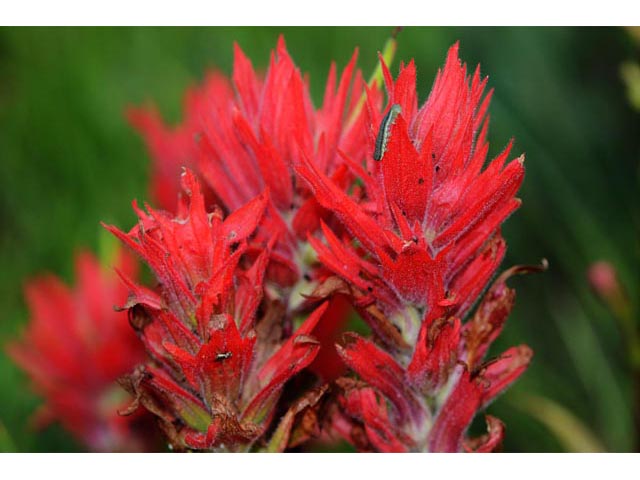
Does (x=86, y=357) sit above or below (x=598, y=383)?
above

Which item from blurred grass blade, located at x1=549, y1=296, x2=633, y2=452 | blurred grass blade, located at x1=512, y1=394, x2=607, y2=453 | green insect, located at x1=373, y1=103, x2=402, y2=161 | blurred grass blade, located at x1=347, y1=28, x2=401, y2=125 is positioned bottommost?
blurred grass blade, located at x1=549, y1=296, x2=633, y2=452

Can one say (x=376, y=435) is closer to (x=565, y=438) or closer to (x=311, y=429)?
(x=311, y=429)

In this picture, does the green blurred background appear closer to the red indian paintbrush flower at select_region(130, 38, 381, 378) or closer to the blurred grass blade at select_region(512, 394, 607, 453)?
the blurred grass blade at select_region(512, 394, 607, 453)

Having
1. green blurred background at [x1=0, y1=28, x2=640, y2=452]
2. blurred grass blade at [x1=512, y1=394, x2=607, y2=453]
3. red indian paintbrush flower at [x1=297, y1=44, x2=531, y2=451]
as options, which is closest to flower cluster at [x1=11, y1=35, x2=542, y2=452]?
red indian paintbrush flower at [x1=297, y1=44, x2=531, y2=451]

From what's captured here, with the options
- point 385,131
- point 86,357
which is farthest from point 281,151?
point 86,357

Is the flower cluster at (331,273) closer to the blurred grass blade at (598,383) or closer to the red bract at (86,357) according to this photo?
the red bract at (86,357)

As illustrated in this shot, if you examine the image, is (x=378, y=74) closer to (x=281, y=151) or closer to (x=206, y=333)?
(x=281, y=151)

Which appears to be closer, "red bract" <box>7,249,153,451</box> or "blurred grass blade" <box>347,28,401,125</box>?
"blurred grass blade" <box>347,28,401,125</box>
